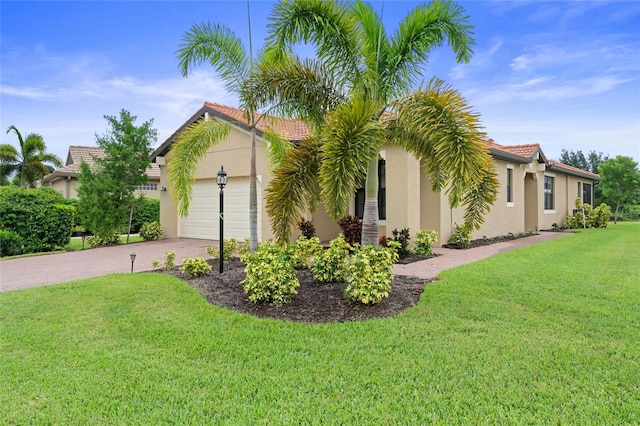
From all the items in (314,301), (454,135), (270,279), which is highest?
(454,135)

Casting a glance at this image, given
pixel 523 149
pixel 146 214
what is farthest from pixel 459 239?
pixel 146 214

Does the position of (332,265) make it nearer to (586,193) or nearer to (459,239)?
(459,239)

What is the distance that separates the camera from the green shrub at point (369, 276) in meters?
5.67

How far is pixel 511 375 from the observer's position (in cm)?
361

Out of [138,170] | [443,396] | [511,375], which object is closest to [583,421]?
[511,375]

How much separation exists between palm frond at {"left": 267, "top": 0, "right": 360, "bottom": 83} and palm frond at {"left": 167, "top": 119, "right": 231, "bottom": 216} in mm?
3073

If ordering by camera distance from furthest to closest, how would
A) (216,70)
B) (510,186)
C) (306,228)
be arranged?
(510,186) < (306,228) < (216,70)

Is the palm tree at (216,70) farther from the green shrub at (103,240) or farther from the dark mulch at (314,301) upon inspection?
the green shrub at (103,240)

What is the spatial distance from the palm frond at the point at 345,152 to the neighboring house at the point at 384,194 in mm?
4605

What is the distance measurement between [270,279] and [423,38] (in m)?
4.83

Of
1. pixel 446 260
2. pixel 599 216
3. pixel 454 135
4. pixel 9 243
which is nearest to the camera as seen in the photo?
pixel 454 135

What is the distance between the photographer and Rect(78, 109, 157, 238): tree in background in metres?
14.3

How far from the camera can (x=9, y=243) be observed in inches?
480

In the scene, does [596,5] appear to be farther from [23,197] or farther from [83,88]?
[23,197]
